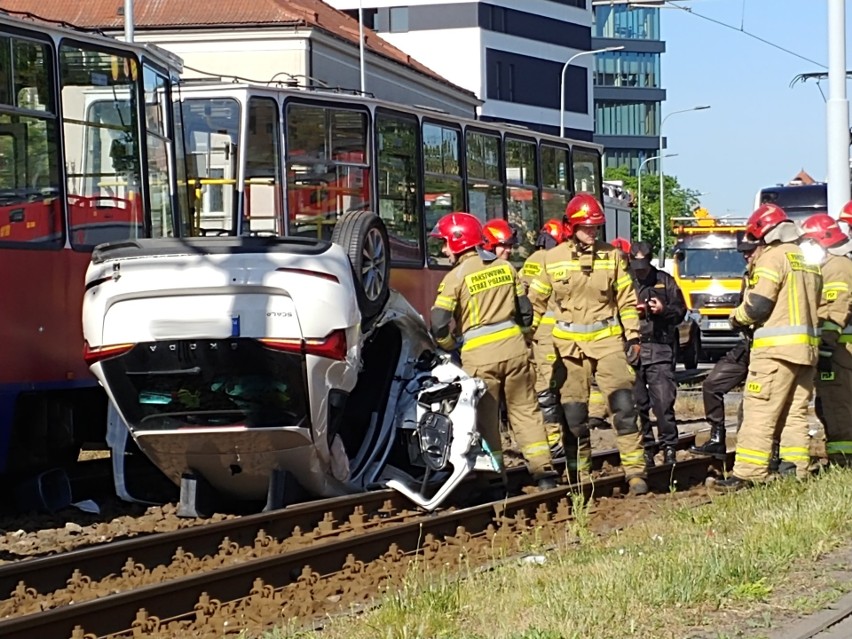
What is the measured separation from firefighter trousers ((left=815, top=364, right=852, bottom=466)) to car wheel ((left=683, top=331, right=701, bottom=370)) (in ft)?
49.4

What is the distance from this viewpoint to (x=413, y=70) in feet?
187

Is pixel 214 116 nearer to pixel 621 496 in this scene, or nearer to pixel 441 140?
pixel 441 140

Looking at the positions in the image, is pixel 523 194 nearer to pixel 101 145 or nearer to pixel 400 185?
pixel 400 185

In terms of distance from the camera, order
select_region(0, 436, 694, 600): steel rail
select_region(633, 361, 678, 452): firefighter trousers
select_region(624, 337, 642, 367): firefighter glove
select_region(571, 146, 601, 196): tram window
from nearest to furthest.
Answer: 1. select_region(0, 436, 694, 600): steel rail
2. select_region(624, 337, 642, 367): firefighter glove
3. select_region(633, 361, 678, 452): firefighter trousers
4. select_region(571, 146, 601, 196): tram window

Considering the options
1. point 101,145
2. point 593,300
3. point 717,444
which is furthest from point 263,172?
point 717,444

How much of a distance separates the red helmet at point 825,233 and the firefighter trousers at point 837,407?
933mm

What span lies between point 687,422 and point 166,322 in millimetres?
9919

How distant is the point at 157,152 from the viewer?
13250mm

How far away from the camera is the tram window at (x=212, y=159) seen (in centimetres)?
1418

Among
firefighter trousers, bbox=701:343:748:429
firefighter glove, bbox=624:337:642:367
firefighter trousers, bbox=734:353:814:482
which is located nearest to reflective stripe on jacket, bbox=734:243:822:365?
firefighter trousers, bbox=734:353:814:482

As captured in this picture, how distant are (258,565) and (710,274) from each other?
2231 centimetres

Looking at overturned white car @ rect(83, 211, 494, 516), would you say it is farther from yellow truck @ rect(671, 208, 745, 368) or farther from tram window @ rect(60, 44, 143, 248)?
yellow truck @ rect(671, 208, 745, 368)

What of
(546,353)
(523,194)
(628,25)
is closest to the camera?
(546,353)

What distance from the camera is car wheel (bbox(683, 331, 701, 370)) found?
28.1 metres
